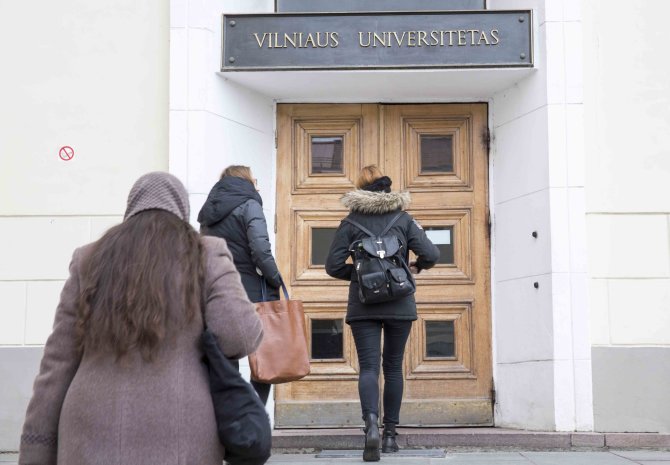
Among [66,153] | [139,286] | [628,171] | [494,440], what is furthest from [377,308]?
[139,286]

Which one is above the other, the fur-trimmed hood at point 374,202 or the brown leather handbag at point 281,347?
the fur-trimmed hood at point 374,202

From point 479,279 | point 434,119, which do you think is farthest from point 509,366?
point 434,119

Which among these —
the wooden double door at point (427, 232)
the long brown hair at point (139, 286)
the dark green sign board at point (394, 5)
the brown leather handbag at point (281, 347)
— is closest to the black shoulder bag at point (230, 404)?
the long brown hair at point (139, 286)

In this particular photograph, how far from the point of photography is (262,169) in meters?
8.36

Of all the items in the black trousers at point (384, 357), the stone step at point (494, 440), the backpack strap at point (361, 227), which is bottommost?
the stone step at point (494, 440)

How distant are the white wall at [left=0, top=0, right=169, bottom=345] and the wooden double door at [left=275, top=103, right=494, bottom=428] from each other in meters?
1.30

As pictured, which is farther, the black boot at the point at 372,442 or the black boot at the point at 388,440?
the black boot at the point at 388,440

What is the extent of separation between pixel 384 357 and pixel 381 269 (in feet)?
2.15

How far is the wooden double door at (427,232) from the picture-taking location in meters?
8.15

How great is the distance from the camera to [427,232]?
27.7 ft

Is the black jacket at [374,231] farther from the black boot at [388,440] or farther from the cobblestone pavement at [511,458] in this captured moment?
the cobblestone pavement at [511,458]

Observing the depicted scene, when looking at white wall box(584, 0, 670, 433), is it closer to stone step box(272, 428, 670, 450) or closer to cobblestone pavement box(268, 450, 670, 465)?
stone step box(272, 428, 670, 450)

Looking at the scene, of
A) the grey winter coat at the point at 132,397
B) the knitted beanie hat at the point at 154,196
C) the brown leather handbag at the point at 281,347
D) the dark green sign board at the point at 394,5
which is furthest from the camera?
the dark green sign board at the point at 394,5

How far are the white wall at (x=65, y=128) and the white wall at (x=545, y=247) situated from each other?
2.89 meters
